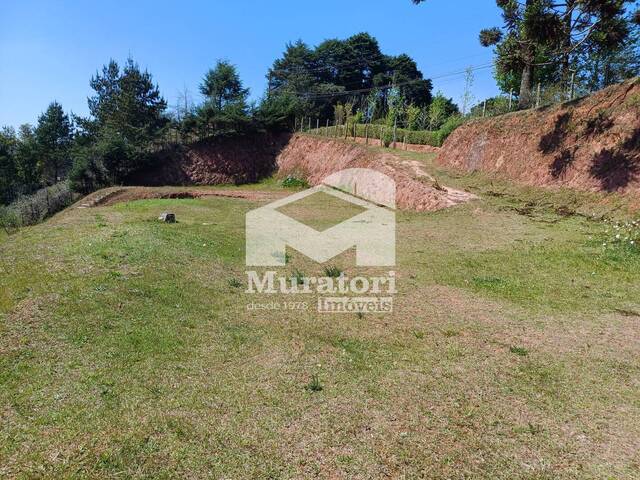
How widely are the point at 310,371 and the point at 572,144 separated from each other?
1528 centimetres

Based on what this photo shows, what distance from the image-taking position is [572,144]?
Result: 1534 centimetres

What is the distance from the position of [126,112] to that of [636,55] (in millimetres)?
42739

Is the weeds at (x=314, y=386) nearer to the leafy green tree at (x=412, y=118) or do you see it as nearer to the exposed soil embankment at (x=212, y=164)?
the leafy green tree at (x=412, y=118)

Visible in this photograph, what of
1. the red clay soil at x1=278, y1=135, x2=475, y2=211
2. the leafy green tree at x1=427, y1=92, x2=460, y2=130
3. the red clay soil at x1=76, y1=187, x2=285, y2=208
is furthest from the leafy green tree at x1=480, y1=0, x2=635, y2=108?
the leafy green tree at x1=427, y1=92, x2=460, y2=130

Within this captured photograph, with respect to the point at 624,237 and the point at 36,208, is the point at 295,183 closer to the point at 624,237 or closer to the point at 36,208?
the point at 36,208

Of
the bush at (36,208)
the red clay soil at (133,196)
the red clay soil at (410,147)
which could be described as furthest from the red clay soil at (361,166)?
the bush at (36,208)

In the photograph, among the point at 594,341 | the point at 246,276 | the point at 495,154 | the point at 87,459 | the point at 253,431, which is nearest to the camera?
the point at 87,459

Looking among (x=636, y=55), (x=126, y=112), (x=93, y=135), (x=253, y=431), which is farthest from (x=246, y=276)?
(x=93, y=135)

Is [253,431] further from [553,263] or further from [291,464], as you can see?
[553,263]

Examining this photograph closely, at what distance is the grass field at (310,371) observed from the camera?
3.58m

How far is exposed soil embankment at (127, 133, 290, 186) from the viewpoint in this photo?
36031mm

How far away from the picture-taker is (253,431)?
3.94 m

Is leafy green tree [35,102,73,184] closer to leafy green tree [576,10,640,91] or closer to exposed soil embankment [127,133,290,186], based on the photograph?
exposed soil embankment [127,133,290,186]

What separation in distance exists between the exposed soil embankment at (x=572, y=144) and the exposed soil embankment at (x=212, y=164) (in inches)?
866
